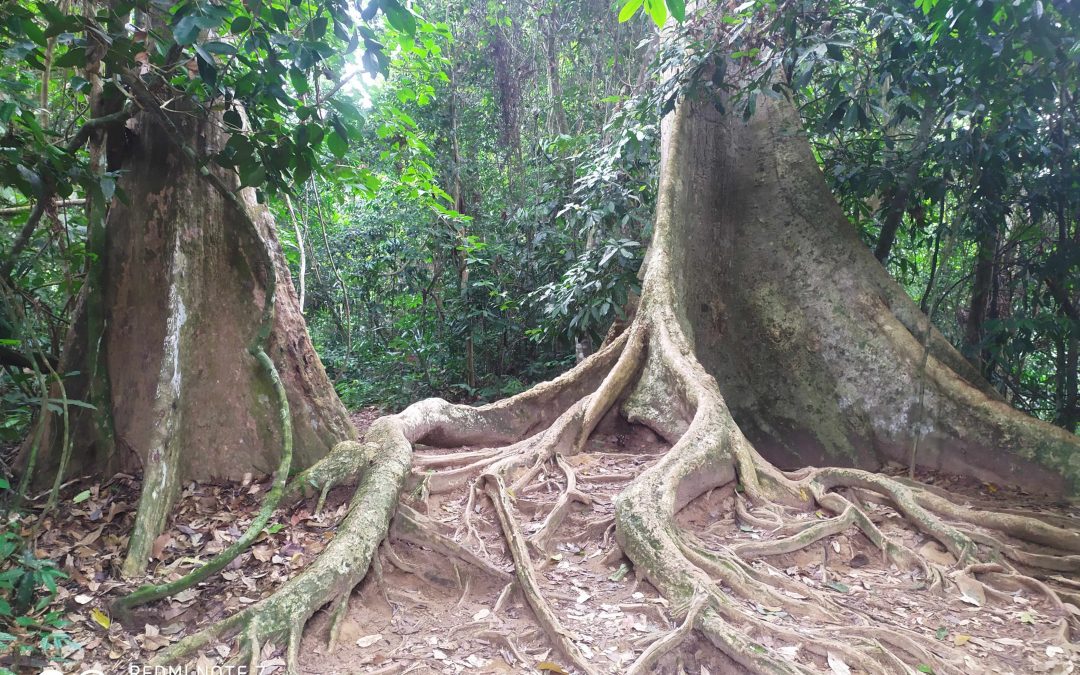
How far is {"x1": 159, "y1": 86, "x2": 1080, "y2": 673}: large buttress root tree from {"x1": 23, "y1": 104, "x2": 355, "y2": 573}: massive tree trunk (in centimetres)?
54

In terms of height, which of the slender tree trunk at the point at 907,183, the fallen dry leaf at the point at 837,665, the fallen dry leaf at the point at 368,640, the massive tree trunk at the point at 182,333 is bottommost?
the fallen dry leaf at the point at 368,640

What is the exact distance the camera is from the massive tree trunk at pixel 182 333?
11.8ft

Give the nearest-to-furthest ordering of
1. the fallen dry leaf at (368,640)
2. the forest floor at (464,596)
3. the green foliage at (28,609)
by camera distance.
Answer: the green foliage at (28,609) < the forest floor at (464,596) < the fallen dry leaf at (368,640)

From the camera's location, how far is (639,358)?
5.61 metres

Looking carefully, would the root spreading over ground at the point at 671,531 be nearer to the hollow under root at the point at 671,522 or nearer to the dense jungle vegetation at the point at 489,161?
the hollow under root at the point at 671,522

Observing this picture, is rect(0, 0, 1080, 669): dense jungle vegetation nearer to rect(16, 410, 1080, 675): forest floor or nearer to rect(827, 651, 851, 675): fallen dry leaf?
rect(16, 410, 1080, 675): forest floor

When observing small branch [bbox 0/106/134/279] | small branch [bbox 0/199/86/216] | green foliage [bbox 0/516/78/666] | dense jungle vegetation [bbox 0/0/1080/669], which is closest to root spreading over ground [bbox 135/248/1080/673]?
green foliage [bbox 0/516/78/666]

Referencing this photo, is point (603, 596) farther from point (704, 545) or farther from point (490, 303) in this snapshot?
point (490, 303)

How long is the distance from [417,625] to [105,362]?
2.35 metres

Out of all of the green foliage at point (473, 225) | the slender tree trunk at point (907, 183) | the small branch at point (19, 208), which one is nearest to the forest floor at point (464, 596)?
the small branch at point (19, 208)

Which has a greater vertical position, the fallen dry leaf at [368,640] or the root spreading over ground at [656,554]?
the root spreading over ground at [656,554]

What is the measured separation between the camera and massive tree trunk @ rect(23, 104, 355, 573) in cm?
360

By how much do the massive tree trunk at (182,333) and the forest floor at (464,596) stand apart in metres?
0.24

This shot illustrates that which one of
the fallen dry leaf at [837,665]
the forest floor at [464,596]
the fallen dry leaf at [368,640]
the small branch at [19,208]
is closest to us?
the fallen dry leaf at [837,665]
